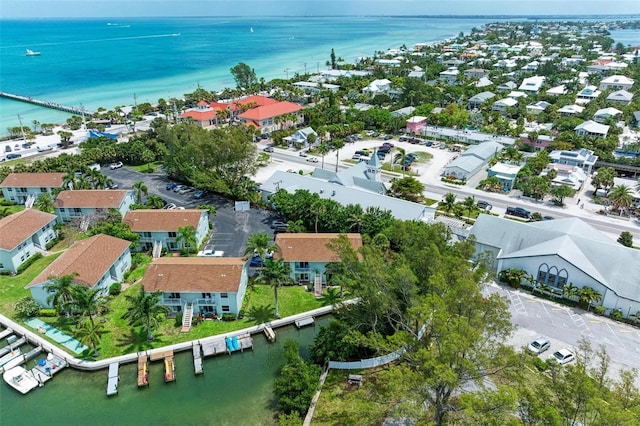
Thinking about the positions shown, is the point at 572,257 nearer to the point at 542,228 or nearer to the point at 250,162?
the point at 542,228

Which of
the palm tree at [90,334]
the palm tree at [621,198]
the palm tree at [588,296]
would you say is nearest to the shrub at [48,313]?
the palm tree at [90,334]

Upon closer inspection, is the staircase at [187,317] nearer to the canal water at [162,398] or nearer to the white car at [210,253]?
the canal water at [162,398]

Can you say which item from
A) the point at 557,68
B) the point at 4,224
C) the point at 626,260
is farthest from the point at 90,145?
the point at 557,68

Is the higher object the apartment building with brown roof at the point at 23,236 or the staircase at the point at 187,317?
the apartment building with brown roof at the point at 23,236

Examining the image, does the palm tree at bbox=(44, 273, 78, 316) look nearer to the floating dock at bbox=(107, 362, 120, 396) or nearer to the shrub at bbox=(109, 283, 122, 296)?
the shrub at bbox=(109, 283, 122, 296)

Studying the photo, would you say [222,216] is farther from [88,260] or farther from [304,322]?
[304,322]

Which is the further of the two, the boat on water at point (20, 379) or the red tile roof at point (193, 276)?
the red tile roof at point (193, 276)

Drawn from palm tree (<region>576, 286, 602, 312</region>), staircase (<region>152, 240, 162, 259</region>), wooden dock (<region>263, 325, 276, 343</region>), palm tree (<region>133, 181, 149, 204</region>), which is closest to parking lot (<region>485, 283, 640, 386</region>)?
palm tree (<region>576, 286, 602, 312</region>)
